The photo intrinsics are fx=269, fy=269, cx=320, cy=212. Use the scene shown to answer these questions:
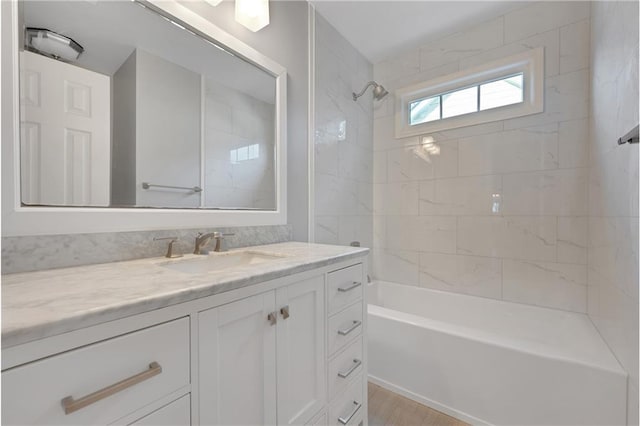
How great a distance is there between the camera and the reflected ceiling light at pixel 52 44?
0.85m

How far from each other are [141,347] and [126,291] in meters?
0.13

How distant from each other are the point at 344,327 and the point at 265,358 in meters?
0.44

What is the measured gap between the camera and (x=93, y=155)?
3.17 ft

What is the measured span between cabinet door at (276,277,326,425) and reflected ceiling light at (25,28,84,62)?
3.55 ft

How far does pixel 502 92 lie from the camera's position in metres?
2.09

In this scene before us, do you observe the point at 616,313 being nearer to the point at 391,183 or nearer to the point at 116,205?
the point at 391,183

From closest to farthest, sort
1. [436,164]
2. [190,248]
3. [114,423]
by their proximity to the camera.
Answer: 1. [114,423]
2. [190,248]
3. [436,164]

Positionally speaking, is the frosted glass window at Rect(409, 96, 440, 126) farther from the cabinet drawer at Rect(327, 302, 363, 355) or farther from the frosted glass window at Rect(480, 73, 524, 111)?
the cabinet drawer at Rect(327, 302, 363, 355)

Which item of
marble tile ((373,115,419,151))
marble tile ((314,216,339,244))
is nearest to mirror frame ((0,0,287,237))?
marble tile ((314,216,339,244))

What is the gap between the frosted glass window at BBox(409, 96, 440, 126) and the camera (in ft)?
7.77

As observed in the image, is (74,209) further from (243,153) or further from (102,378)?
(243,153)

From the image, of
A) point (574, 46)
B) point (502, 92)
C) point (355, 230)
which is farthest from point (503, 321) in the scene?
point (574, 46)

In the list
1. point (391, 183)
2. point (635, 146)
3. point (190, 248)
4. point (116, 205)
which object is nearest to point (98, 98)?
point (116, 205)

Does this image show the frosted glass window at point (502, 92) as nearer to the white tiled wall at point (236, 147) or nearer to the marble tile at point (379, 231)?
the marble tile at point (379, 231)
